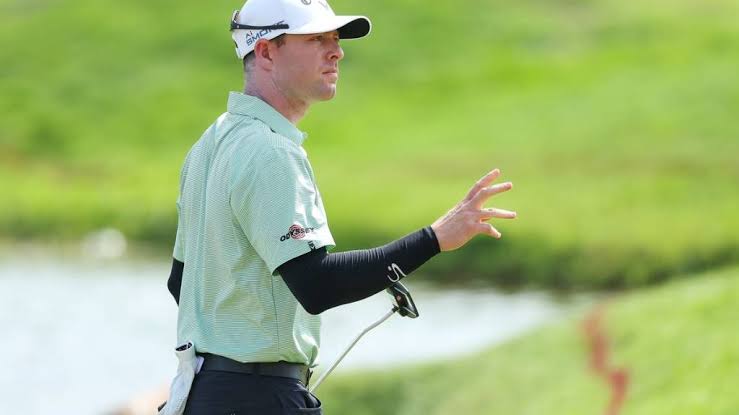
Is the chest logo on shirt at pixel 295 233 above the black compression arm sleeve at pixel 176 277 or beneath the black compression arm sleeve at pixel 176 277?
above

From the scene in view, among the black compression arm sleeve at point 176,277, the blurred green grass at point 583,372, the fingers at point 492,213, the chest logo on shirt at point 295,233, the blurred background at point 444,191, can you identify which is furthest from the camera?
the blurred background at point 444,191

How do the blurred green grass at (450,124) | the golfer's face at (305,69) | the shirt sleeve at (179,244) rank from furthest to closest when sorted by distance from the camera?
the blurred green grass at (450,124) → the shirt sleeve at (179,244) → the golfer's face at (305,69)

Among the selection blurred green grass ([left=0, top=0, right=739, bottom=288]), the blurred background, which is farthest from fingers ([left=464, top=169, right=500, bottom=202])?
blurred green grass ([left=0, top=0, right=739, bottom=288])

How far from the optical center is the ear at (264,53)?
511 cm

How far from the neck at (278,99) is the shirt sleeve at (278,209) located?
312 millimetres

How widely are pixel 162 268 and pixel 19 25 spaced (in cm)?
2222

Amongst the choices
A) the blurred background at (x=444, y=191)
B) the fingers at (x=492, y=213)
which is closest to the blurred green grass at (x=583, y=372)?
the blurred background at (x=444, y=191)

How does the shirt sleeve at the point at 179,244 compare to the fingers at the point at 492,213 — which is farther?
the shirt sleeve at the point at 179,244

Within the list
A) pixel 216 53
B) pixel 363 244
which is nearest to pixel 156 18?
pixel 216 53

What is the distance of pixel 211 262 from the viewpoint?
16.5ft

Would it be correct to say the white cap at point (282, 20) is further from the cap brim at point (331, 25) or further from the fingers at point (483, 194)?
the fingers at point (483, 194)

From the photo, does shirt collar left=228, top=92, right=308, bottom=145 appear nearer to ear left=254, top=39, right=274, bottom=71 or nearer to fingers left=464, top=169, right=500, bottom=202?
ear left=254, top=39, right=274, bottom=71

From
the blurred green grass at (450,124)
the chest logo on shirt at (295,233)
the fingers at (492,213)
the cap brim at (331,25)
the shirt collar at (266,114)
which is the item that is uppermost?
the cap brim at (331,25)

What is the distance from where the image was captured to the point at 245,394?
197 inches
